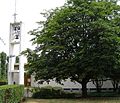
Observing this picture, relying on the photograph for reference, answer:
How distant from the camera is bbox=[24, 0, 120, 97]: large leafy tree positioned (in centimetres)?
2331

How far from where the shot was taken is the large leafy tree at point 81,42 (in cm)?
2331

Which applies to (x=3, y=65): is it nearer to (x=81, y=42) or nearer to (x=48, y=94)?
(x=48, y=94)

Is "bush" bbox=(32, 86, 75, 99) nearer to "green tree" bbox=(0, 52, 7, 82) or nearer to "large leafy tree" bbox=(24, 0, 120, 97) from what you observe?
"large leafy tree" bbox=(24, 0, 120, 97)

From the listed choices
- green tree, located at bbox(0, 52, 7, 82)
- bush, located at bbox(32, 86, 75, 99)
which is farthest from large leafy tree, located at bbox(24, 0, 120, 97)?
green tree, located at bbox(0, 52, 7, 82)

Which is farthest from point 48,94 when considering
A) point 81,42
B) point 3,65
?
point 3,65

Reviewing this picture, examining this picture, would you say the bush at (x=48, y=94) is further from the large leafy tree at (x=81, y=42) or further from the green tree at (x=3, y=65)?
the green tree at (x=3, y=65)

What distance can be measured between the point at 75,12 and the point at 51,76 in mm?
5448

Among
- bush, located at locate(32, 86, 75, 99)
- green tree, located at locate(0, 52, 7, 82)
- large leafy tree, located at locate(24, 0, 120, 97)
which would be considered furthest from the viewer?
green tree, located at locate(0, 52, 7, 82)

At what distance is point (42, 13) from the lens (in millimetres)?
27672

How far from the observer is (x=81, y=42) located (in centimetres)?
2431

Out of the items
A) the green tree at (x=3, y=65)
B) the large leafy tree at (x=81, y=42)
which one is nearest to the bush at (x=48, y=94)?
the large leafy tree at (x=81, y=42)

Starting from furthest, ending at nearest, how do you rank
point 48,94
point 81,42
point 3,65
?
1. point 3,65
2. point 48,94
3. point 81,42

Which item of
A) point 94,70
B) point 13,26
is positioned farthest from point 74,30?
point 13,26

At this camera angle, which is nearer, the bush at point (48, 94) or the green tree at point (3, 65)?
the bush at point (48, 94)
